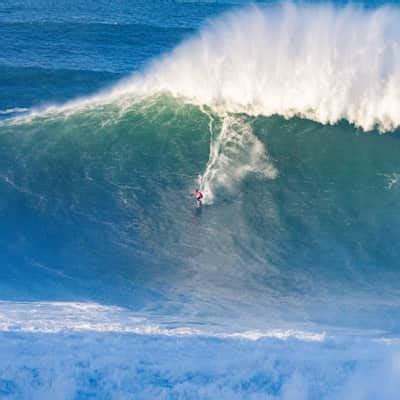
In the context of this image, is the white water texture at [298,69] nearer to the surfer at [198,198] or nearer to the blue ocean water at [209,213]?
the blue ocean water at [209,213]

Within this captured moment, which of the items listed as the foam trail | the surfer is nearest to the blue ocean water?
the foam trail

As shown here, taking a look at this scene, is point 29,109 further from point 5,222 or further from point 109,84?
point 5,222

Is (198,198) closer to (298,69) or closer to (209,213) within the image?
(209,213)

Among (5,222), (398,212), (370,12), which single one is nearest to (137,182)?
(5,222)

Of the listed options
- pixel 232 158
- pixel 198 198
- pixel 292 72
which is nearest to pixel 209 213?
pixel 198 198

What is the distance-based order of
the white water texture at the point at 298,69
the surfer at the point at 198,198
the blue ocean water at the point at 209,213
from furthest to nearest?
the white water texture at the point at 298,69 < the surfer at the point at 198,198 < the blue ocean water at the point at 209,213

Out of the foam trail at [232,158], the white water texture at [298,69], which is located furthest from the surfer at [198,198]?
the white water texture at [298,69]
